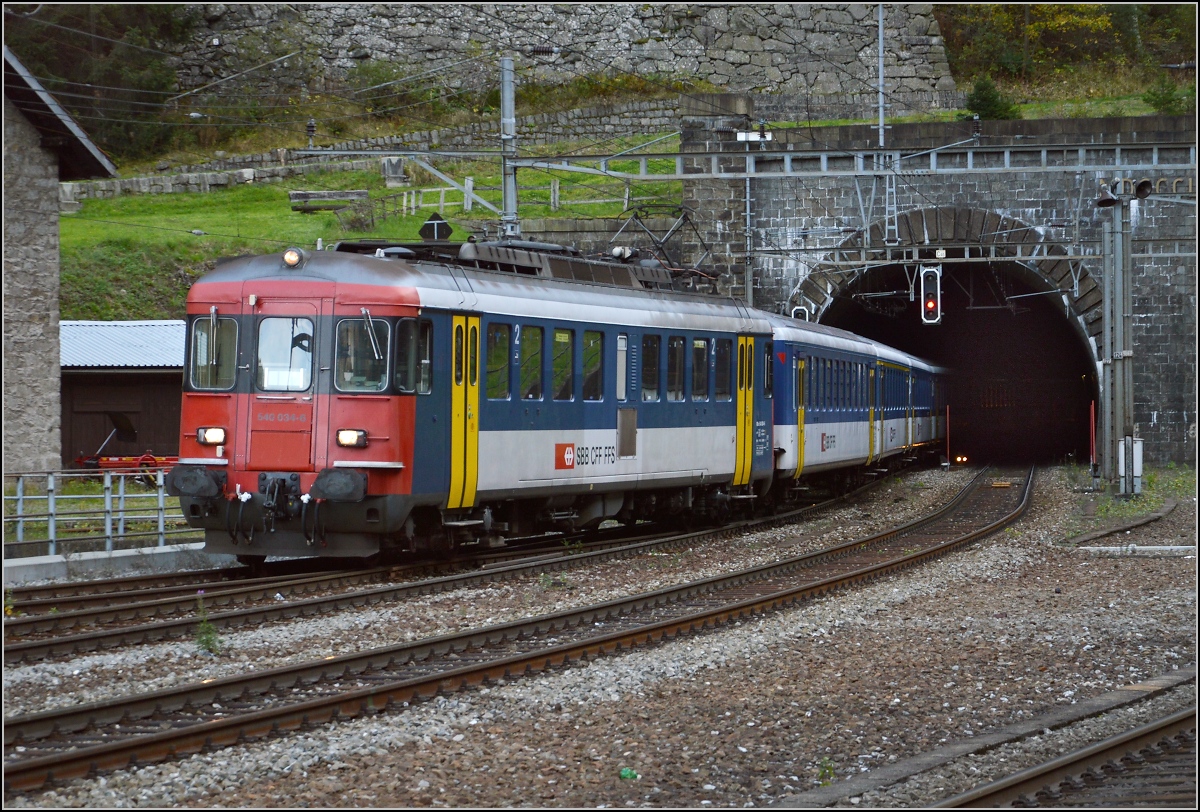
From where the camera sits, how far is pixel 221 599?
1211 cm

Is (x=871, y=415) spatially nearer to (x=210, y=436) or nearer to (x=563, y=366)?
(x=563, y=366)

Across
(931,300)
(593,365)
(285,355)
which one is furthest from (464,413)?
(931,300)

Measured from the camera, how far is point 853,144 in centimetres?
3331

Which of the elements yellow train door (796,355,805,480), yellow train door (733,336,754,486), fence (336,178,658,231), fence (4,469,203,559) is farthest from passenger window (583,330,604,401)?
fence (336,178,658,231)

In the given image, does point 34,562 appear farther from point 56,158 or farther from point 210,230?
point 210,230

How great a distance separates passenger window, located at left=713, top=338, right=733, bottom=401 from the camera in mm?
18875

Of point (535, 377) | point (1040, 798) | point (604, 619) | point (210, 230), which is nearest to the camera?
point (1040, 798)

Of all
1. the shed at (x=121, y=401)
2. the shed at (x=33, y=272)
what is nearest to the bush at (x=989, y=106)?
the shed at (x=121, y=401)

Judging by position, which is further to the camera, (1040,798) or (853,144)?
(853,144)

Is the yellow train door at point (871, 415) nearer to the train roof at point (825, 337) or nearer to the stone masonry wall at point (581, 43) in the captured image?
the train roof at point (825, 337)

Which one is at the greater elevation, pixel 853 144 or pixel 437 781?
pixel 853 144

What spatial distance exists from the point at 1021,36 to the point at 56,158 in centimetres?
5342

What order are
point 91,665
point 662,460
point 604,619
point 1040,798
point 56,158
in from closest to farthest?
point 1040,798
point 91,665
point 604,619
point 662,460
point 56,158

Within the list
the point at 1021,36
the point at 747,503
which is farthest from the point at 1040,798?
the point at 1021,36
